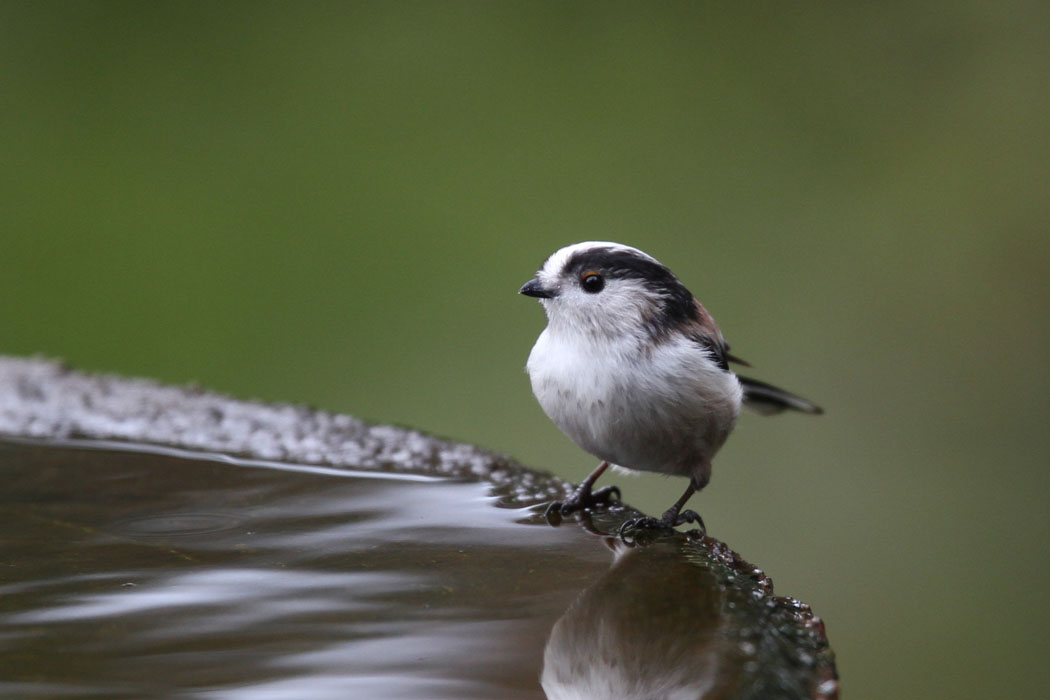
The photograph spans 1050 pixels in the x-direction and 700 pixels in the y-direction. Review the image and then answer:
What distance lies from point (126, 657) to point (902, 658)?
519 cm

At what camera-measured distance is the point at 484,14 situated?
26.3 ft

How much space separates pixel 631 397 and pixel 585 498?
288mm

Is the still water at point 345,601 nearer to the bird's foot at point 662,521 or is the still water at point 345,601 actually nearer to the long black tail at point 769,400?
the bird's foot at point 662,521

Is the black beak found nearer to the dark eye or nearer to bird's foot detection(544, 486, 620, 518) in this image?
the dark eye

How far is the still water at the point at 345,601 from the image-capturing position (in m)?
1.54

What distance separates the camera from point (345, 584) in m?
1.98

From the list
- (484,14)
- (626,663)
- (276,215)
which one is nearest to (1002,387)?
(484,14)

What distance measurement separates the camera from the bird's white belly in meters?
2.53

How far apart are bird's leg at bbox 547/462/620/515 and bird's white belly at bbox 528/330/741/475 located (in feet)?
0.27

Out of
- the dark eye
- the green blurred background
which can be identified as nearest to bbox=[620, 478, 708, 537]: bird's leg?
the dark eye

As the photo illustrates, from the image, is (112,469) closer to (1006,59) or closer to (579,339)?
(579,339)

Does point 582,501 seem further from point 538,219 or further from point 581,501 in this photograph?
point 538,219

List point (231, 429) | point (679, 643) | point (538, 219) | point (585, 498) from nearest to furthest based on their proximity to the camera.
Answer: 1. point (679, 643)
2. point (585, 498)
3. point (231, 429)
4. point (538, 219)

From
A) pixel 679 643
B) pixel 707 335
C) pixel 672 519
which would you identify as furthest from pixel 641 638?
pixel 707 335
